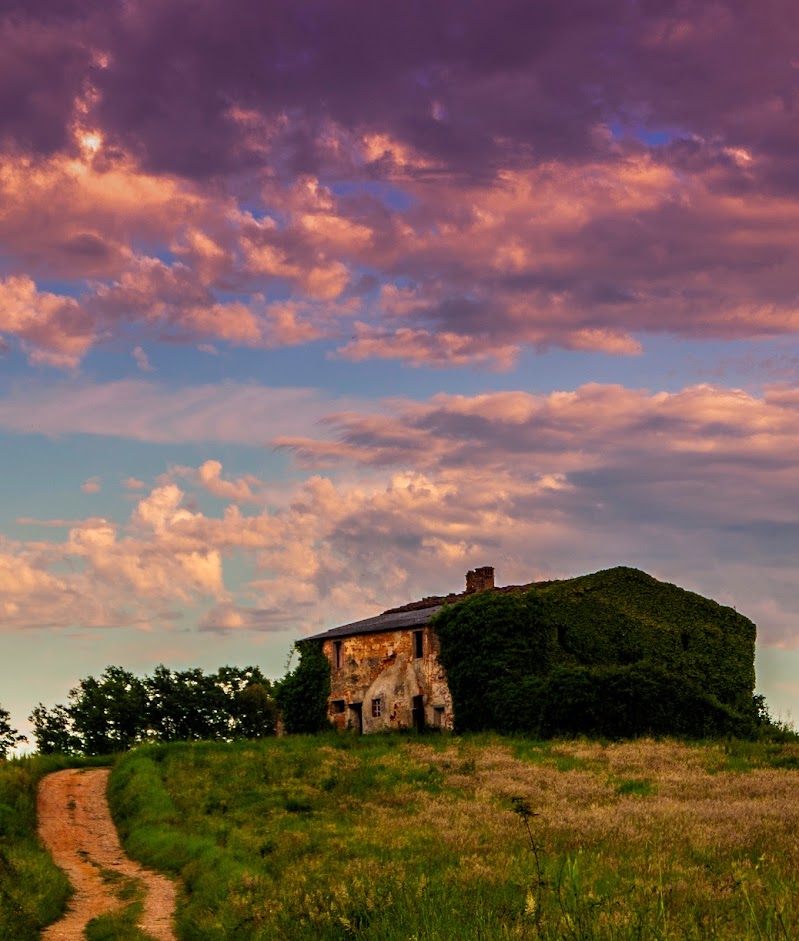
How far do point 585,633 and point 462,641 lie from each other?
6.38 metres

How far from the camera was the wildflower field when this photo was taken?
37.9 feet

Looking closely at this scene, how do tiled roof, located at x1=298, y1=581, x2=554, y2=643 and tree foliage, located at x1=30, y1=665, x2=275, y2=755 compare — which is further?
tree foliage, located at x1=30, y1=665, x2=275, y2=755

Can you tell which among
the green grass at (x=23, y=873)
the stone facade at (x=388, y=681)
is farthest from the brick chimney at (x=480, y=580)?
the green grass at (x=23, y=873)

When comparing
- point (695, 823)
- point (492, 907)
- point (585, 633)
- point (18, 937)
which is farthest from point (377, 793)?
point (585, 633)

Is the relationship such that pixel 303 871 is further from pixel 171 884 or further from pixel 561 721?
pixel 561 721

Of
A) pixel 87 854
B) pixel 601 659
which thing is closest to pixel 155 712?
pixel 601 659

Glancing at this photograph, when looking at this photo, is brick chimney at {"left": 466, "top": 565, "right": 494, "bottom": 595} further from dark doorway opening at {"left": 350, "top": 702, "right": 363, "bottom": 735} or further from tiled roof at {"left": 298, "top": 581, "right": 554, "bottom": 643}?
dark doorway opening at {"left": 350, "top": 702, "right": 363, "bottom": 735}

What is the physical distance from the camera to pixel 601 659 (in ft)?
176

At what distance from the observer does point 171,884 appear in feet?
71.8

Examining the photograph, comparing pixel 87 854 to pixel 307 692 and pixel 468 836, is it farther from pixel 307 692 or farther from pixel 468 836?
Result: pixel 307 692

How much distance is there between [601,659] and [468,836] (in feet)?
112

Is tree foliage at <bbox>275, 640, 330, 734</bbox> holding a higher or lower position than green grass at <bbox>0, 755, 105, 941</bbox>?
higher

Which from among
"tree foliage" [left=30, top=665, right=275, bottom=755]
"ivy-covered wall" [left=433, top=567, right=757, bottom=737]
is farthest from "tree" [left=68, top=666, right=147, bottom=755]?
"ivy-covered wall" [left=433, top=567, right=757, bottom=737]

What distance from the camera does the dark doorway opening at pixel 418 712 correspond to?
177 ft
